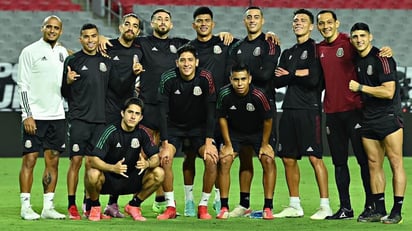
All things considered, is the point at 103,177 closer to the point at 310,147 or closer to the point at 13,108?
the point at 310,147

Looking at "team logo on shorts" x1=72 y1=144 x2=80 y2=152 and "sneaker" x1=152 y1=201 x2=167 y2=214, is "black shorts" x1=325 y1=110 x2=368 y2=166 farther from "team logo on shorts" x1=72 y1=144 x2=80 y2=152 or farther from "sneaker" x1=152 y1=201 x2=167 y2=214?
"team logo on shorts" x1=72 y1=144 x2=80 y2=152

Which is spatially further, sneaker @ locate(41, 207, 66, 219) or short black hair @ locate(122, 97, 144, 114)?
sneaker @ locate(41, 207, 66, 219)

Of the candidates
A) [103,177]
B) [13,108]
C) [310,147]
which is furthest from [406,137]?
[103,177]

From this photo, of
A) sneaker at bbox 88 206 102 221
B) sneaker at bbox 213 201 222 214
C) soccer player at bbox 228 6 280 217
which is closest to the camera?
sneaker at bbox 88 206 102 221

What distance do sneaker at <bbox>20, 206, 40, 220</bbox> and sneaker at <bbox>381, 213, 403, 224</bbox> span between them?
3500 mm

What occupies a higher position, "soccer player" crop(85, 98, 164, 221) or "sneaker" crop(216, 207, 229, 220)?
"soccer player" crop(85, 98, 164, 221)

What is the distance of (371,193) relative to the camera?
10.7 metres

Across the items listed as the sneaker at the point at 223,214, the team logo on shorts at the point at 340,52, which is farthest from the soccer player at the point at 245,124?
the team logo on shorts at the point at 340,52

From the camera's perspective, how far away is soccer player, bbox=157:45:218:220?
10.8 metres

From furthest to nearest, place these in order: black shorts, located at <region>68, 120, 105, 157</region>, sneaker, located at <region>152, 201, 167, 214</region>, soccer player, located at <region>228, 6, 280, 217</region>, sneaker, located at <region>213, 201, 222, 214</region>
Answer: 1. sneaker, located at <region>152, 201, 167, 214</region>
2. sneaker, located at <region>213, 201, 222, 214</region>
3. soccer player, located at <region>228, 6, 280, 217</region>
4. black shorts, located at <region>68, 120, 105, 157</region>

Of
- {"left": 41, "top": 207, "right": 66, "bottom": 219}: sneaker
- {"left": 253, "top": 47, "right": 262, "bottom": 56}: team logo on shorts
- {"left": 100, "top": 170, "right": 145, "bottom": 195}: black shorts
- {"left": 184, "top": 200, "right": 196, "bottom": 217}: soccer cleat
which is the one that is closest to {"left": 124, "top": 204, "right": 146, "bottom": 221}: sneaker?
{"left": 100, "top": 170, "right": 145, "bottom": 195}: black shorts

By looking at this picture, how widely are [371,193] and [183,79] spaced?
2266 millimetres

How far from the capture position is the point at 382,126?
1045 cm

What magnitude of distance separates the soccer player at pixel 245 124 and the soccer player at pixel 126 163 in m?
0.72
